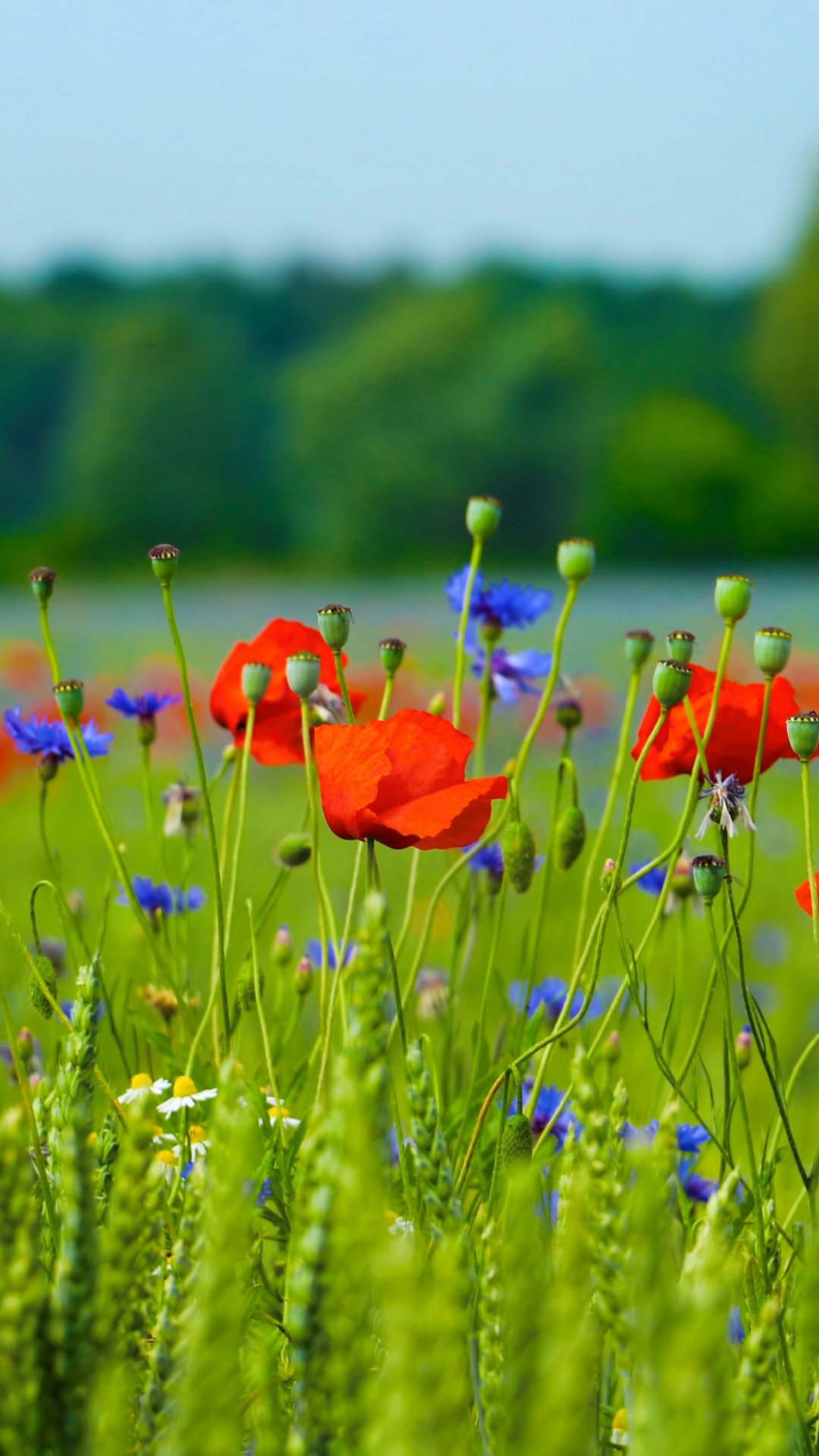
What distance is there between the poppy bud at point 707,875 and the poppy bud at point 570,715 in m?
0.36

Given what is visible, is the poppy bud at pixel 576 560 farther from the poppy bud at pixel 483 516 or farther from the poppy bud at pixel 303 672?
the poppy bud at pixel 303 672

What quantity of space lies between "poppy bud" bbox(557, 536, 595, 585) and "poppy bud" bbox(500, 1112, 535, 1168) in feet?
1.30

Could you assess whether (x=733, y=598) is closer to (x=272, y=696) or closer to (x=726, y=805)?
(x=726, y=805)

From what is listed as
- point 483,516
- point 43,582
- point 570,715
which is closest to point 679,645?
point 483,516

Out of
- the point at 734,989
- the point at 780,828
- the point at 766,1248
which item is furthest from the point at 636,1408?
the point at 780,828

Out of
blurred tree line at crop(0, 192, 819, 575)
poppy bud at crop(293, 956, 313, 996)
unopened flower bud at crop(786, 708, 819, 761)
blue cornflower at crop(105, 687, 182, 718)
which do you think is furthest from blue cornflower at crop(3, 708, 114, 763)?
blurred tree line at crop(0, 192, 819, 575)

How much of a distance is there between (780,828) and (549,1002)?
2.21 metres

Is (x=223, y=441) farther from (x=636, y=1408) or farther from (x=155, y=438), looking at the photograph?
(x=636, y=1408)

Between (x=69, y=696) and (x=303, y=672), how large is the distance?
0.20 metres

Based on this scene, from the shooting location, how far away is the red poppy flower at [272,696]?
3.58 feet

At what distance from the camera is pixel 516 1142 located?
0.87m

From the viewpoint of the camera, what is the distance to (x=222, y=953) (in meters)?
0.96

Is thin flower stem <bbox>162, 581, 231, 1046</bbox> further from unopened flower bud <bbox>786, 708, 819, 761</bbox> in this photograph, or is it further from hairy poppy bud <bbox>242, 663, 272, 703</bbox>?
unopened flower bud <bbox>786, 708, 819, 761</bbox>

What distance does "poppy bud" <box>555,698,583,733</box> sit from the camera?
128cm
